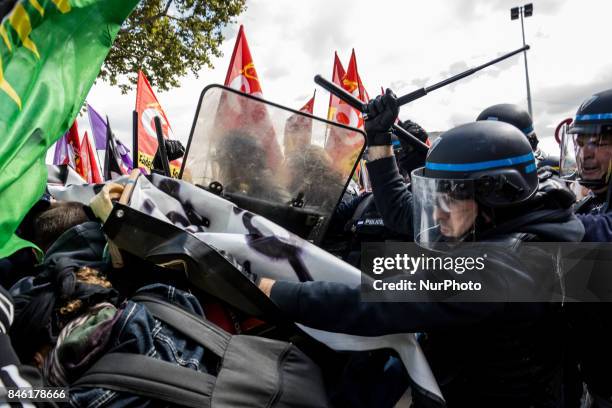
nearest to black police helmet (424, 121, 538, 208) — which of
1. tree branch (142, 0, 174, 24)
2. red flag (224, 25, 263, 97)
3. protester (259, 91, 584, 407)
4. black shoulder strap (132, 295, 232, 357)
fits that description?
protester (259, 91, 584, 407)

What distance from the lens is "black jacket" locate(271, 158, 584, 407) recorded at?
1.46 meters

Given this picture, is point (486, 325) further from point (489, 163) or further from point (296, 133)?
point (296, 133)

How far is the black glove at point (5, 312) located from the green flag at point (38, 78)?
9.7 inches

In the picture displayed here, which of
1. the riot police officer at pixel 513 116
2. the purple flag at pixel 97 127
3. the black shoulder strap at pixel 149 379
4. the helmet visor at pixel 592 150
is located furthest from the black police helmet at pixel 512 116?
the purple flag at pixel 97 127

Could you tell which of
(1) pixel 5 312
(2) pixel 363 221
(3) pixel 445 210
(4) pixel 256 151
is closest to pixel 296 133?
(4) pixel 256 151

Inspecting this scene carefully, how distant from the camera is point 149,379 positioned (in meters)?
1.13

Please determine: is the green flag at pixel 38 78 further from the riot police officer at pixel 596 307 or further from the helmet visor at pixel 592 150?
the helmet visor at pixel 592 150

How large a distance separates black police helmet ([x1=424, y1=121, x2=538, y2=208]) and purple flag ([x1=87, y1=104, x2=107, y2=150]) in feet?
21.1

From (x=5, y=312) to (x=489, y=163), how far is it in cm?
162

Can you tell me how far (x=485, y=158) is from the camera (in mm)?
1771

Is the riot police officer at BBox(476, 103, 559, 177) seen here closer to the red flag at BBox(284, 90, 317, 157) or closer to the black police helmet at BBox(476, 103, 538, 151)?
the black police helmet at BBox(476, 103, 538, 151)

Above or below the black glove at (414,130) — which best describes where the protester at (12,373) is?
below

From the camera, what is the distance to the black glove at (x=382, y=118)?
2.52 metres

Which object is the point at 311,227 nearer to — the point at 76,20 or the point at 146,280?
the point at 146,280
